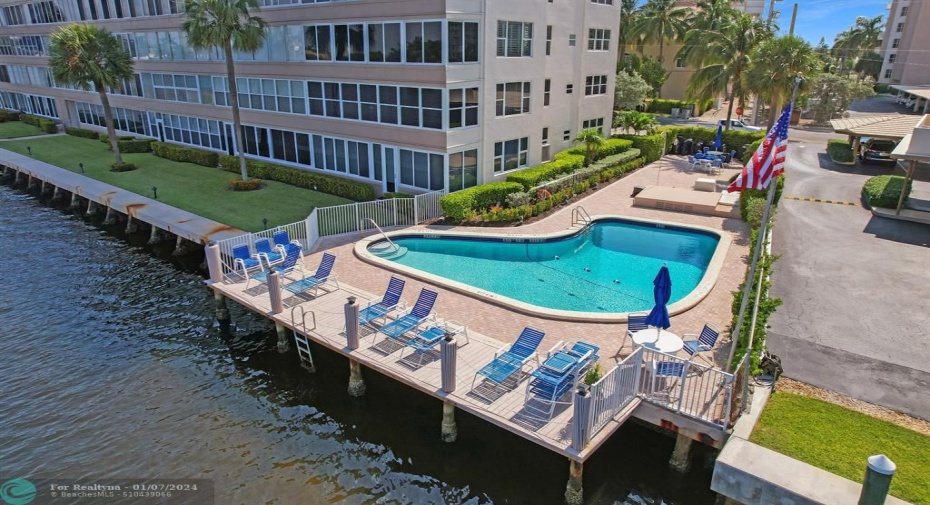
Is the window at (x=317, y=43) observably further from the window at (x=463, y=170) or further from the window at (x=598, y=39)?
the window at (x=598, y=39)

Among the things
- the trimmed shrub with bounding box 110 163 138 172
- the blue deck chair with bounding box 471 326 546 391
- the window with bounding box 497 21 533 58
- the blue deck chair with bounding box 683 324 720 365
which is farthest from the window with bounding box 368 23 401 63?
the trimmed shrub with bounding box 110 163 138 172

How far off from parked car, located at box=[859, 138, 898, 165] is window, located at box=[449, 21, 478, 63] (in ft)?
95.7

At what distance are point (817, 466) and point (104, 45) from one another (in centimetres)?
4072

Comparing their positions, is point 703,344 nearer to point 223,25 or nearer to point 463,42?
point 463,42

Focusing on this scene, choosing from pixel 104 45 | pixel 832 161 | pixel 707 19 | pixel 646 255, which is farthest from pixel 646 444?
pixel 707 19

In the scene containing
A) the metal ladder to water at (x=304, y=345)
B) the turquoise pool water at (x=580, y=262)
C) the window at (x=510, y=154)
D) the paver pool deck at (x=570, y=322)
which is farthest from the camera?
the window at (x=510, y=154)

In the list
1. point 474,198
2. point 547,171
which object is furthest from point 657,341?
point 547,171

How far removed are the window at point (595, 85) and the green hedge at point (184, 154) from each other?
24536 millimetres

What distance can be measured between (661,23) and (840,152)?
27.8 metres

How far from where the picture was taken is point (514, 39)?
27.5 meters

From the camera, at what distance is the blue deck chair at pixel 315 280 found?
17.2 metres

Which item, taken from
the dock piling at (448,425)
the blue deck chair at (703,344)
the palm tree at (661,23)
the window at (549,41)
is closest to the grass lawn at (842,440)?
the blue deck chair at (703,344)

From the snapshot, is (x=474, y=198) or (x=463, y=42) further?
(x=474, y=198)

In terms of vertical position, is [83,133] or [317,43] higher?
[317,43]
